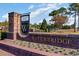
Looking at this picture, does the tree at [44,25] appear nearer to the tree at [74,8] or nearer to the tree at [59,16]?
the tree at [59,16]

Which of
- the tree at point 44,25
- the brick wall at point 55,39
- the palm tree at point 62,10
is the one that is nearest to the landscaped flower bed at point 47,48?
the brick wall at point 55,39

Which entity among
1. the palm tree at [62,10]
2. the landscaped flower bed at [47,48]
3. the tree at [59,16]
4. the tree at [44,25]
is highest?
the palm tree at [62,10]

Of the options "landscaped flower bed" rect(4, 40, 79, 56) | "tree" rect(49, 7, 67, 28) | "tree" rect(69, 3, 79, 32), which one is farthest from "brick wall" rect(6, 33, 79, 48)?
"tree" rect(69, 3, 79, 32)

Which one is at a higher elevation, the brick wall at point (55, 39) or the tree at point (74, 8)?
the tree at point (74, 8)

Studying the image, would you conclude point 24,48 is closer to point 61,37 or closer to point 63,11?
point 61,37

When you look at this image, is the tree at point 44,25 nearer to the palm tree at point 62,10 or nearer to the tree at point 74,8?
the palm tree at point 62,10

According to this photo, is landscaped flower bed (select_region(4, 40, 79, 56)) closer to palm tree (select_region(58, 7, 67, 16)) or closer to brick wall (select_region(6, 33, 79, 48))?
brick wall (select_region(6, 33, 79, 48))

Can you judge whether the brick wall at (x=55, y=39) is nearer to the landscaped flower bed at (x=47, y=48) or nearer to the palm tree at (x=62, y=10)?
the landscaped flower bed at (x=47, y=48)

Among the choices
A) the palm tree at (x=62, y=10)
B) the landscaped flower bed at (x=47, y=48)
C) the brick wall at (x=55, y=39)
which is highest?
the palm tree at (x=62, y=10)

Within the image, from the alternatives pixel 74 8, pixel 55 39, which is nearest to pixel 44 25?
pixel 55 39

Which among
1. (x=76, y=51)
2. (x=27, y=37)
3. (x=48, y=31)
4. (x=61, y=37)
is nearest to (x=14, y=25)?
(x=27, y=37)

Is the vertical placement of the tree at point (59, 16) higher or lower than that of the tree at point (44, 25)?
higher

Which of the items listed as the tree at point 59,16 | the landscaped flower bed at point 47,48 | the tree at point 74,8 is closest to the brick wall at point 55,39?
the landscaped flower bed at point 47,48

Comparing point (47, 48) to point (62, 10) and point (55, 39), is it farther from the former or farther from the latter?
point (62, 10)
